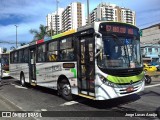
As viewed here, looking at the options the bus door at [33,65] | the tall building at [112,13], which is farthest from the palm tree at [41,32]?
the bus door at [33,65]

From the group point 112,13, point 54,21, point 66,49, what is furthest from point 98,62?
point 54,21

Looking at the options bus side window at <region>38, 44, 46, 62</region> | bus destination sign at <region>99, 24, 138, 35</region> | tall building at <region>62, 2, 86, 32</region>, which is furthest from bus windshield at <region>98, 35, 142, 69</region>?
tall building at <region>62, 2, 86, 32</region>

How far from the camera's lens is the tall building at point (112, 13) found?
31086 mm

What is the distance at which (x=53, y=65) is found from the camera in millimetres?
11242

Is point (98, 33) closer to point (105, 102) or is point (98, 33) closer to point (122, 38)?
point (122, 38)

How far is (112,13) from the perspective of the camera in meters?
35.1

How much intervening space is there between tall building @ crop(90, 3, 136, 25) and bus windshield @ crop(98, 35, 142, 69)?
19860mm

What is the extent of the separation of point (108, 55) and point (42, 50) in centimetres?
541

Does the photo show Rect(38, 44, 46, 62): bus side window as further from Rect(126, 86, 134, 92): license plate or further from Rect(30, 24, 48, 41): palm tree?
Rect(30, 24, 48, 41): palm tree

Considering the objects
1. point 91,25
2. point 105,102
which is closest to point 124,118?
point 105,102

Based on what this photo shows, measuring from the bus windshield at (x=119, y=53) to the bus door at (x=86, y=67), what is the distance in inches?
17.2

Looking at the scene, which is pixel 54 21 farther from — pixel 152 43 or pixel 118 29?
pixel 118 29

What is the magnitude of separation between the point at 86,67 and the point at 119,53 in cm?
132

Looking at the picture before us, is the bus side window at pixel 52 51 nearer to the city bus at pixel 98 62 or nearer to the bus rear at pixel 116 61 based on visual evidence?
the city bus at pixel 98 62
